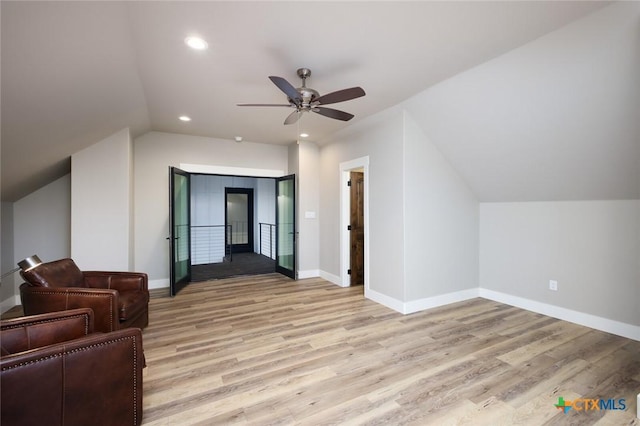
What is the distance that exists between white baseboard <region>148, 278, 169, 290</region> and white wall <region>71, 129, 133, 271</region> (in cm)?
83

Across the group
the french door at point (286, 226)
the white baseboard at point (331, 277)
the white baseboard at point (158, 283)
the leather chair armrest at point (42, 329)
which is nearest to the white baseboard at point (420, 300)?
the white baseboard at point (331, 277)

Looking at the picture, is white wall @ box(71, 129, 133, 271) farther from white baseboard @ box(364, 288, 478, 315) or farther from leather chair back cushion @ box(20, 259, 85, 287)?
white baseboard @ box(364, 288, 478, 315)

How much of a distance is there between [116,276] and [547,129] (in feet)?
16.1

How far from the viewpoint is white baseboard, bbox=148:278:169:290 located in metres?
4.92

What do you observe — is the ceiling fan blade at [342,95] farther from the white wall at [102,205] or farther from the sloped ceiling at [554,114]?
the white wall at [102,205]

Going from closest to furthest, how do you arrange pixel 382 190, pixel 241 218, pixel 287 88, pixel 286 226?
pixel 287 88
pixel 382 190
pixel 286 226
pixel 241 218

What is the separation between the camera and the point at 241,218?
9.55 m

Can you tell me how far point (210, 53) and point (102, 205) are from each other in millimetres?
2887

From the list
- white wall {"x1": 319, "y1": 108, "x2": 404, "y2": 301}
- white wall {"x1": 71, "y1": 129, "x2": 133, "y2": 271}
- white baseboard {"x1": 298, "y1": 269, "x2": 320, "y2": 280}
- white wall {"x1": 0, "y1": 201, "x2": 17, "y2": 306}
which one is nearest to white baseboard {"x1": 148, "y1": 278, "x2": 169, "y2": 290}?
white wall {"x1": 71, "y1": 129, "x2": 133, "y2": 271}

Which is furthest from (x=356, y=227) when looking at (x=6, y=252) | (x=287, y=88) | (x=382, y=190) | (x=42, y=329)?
(x=6, y=252)

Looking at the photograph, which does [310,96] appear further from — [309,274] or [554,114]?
[309,274]

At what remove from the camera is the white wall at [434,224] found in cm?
375

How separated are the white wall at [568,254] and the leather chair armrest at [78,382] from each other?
4486 mm

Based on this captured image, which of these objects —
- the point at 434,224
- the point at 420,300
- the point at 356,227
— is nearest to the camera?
the point at 420,300
